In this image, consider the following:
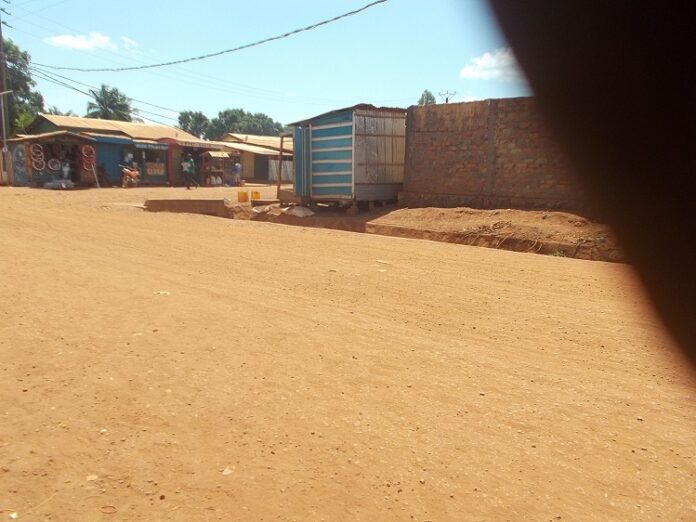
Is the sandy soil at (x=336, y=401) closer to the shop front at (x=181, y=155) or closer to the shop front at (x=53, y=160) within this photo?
the shop front at (x=53, y=160)

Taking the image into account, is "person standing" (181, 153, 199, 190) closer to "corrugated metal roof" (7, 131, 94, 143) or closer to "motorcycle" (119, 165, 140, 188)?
"motorcycle" (119, 165, 140, 188)

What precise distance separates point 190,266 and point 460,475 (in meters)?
5.66

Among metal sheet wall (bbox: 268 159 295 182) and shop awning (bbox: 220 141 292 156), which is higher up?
shop awning (bbox: 220 141 292 156)

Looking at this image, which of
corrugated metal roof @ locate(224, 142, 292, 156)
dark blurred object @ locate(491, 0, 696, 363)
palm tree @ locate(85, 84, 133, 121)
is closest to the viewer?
dark blurred object @ locate(491, 0, 696, 363)

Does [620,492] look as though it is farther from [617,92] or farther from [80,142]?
[80,142]

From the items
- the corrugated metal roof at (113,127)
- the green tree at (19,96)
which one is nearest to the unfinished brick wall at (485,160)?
the corrugated metal roof at (113,127)

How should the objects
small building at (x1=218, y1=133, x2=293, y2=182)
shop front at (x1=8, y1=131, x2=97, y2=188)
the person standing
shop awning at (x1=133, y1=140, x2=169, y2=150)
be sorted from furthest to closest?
small building at (x1=218, y1=133, x2=293, y2=182)
the person standing
shop awning at (x1=133, y1=140, x2=169, y2=150)
shop front at (x1=8, y1=131, x2=97, y2=188)

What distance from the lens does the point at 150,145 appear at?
3212 centimetres

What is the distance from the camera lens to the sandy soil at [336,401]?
243cm

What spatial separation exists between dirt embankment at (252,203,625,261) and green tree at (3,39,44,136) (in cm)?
3751

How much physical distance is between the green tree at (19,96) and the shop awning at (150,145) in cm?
1529

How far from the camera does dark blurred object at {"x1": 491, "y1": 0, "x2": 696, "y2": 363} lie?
26.5 feet

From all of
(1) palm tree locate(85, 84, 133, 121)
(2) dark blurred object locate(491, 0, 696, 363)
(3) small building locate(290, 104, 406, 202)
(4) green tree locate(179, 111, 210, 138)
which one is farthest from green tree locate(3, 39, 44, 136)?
(2) dark blurred object locate(491, 0, 696, 363)

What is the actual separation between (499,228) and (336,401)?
8.72 m
